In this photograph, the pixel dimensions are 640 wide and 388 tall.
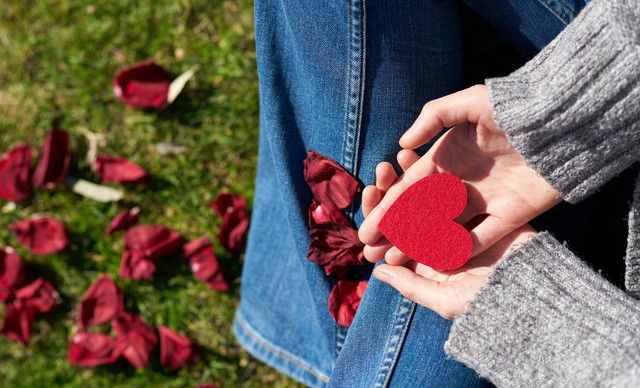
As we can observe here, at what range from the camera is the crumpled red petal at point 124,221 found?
2.42m

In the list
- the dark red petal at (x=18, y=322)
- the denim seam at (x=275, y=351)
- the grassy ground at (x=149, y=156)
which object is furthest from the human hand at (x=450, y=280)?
the dark red petal at (x=18, y=322)

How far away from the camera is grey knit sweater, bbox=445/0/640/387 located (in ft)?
3.78

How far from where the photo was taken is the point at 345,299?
166cm

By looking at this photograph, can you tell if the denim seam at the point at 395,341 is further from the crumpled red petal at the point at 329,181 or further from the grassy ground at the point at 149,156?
the grassy ground at the point at 149,156

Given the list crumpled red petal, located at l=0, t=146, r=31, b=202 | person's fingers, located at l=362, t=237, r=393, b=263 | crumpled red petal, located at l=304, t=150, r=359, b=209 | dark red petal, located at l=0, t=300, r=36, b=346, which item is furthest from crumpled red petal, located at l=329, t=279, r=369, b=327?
crumpled red petal, located at l=0, t=146, r=31, b=202

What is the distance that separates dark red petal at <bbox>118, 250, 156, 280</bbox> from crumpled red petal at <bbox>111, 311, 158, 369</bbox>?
0.19m

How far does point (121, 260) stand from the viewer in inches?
95.2

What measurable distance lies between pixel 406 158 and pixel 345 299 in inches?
20.7

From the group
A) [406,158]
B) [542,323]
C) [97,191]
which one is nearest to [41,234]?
[97,191]

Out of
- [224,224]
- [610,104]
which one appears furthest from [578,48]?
[224,224]

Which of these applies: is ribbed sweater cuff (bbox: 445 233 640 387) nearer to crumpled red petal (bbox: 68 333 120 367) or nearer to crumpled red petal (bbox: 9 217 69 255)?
crumpled red petal (bbox: 68 333 120 367)

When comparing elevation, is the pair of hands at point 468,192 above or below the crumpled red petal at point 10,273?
above

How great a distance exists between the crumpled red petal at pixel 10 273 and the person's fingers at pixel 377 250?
1.85 meters

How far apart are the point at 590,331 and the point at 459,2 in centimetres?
106
